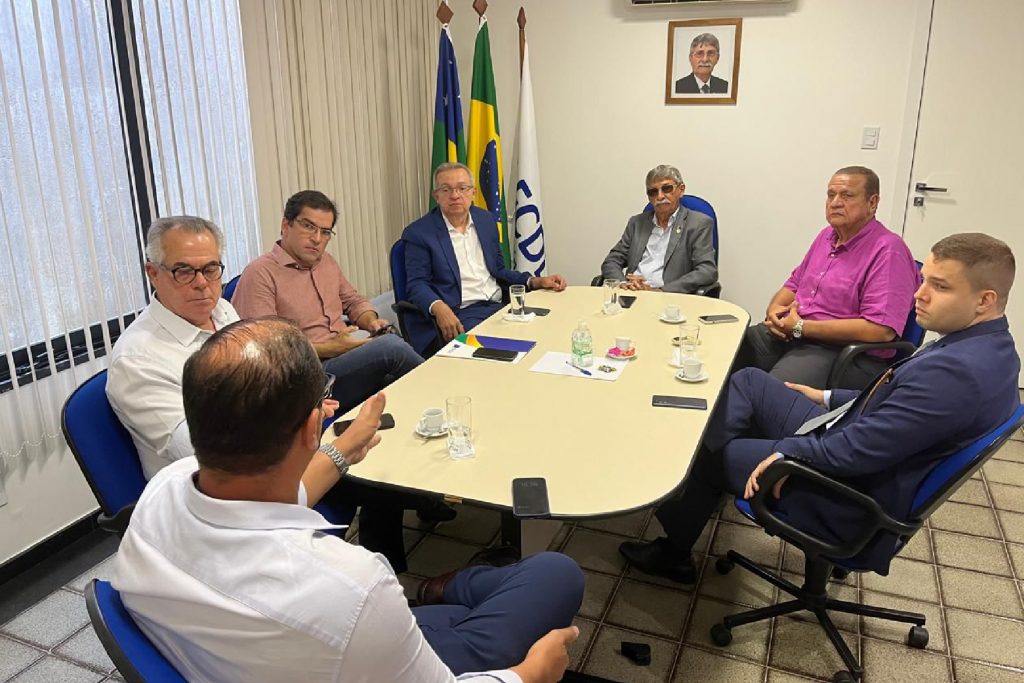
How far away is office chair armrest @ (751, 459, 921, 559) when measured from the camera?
1771 mm

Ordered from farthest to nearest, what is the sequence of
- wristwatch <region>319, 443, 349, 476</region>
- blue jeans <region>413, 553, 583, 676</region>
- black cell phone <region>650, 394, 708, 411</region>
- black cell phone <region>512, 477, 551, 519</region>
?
black cell phone <region>650, 394, 708, 411</region>, wristwatch <region>319, 443, 349, 476</region>, black cell phone <region>512, 477, 551, 519</region>, blue jeans <region>413, 553, 583, 676</region>

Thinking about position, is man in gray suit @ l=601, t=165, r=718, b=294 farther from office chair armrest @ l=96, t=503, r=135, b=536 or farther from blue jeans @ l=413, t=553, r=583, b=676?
office chair armrest @ l=96, t=503, r=135, b=536

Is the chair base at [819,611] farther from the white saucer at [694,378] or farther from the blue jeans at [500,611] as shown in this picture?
the blue jeans at [500,611]

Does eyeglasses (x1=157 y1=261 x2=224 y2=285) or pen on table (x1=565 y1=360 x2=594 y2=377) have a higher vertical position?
eyeglasses (x1=157 y1=261 x2=224 y2=285)

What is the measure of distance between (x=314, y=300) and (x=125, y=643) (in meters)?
2.11

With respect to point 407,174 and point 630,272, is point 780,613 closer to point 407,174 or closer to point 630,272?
point 630,272

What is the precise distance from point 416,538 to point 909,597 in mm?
1676

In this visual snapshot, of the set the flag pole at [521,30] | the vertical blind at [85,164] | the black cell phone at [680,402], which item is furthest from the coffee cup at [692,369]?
the flag pole at [521,30]

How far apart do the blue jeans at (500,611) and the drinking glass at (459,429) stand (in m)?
0.27

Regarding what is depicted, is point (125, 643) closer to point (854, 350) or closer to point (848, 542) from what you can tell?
point (848, 542)

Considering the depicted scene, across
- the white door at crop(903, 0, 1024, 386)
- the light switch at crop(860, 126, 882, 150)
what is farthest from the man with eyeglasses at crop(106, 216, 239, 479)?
the white door at crop(903, 0, 1024, 386)

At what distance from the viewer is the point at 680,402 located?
2098 millimetres

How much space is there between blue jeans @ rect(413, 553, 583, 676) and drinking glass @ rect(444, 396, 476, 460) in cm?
27

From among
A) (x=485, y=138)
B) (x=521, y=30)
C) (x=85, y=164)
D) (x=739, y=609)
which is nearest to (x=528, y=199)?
(x=485, y=138)
